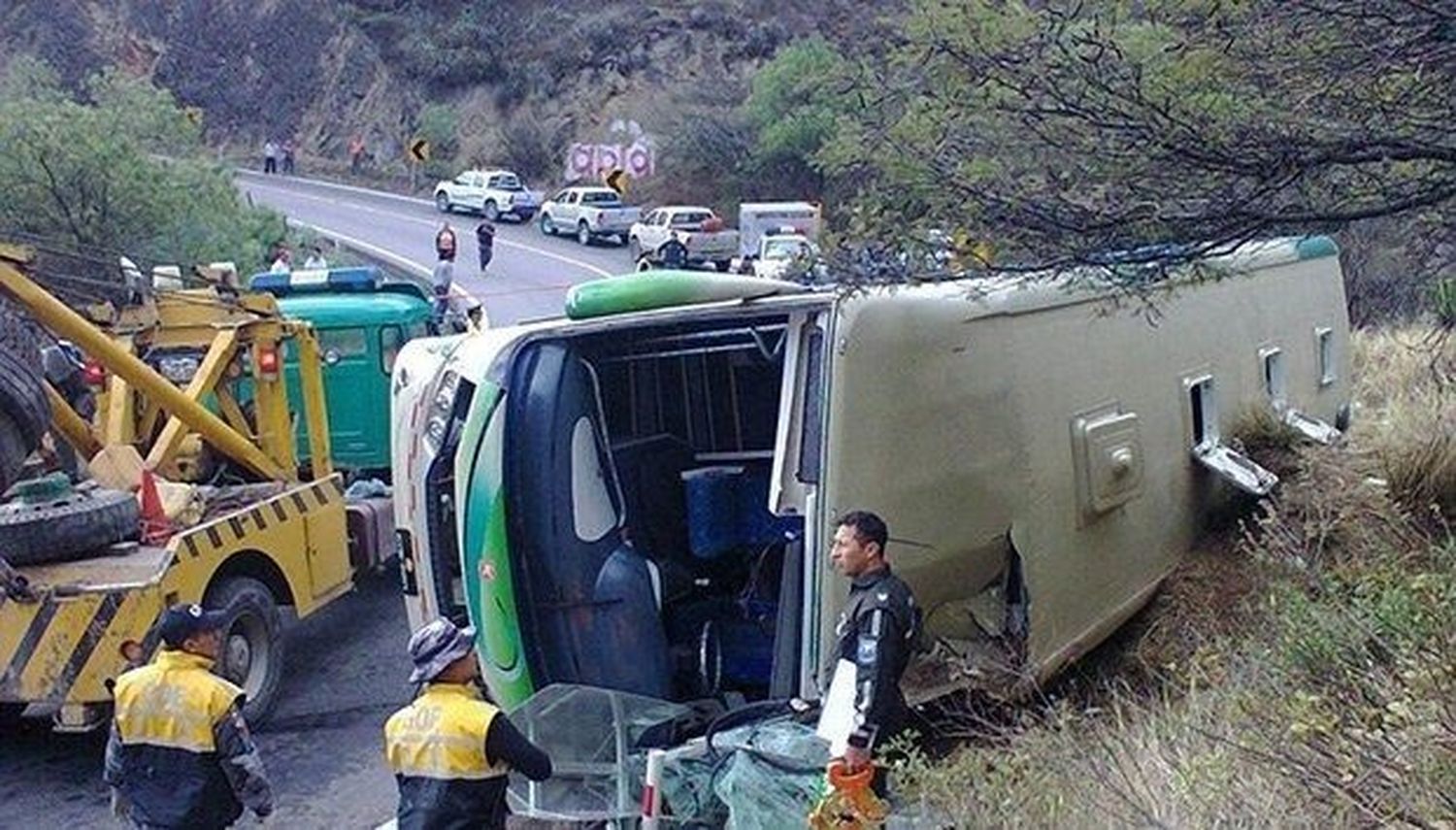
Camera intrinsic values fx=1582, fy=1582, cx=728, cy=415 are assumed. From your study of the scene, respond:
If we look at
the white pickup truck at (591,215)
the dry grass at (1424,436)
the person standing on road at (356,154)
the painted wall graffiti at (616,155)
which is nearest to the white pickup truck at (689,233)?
the white pickup truck at (591,215)

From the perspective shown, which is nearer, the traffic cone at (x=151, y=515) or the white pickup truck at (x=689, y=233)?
the traffic cone at (x=151, y=515)

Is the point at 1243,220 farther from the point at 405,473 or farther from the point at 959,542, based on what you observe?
the point at 405,473

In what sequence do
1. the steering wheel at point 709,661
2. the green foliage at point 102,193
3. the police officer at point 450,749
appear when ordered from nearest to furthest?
the police officer at point 450,749, the steering wheel at point 709,661, the green foliage at point 102,193

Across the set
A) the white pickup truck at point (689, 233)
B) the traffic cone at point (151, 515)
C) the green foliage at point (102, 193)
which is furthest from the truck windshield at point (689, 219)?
the traffic cone at point (151, 515)

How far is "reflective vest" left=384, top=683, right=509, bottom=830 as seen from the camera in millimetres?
4867

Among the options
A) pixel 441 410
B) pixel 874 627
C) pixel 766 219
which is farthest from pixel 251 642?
pixel 766 219

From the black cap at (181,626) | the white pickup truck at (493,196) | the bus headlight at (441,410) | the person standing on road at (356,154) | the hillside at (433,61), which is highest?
the hillside at (433,61)

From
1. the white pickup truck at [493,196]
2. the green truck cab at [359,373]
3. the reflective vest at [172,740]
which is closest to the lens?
the reflective vest at [172,740]

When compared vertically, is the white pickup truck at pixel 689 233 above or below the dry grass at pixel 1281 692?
above

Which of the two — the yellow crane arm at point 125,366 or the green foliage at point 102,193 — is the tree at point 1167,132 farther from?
the green foliage at point 102,193

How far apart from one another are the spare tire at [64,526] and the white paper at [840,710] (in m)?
4.55

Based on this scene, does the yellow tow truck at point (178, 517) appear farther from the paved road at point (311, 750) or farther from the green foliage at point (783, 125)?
the green foliage at point (783, 125)

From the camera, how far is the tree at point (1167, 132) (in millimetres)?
4895

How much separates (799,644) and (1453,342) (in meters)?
5.24
